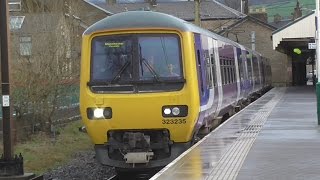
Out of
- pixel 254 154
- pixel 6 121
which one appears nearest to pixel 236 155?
pixel 254 154

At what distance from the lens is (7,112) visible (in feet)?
36.5

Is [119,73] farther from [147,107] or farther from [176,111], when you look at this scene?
[176,111]

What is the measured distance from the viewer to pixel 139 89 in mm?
11195

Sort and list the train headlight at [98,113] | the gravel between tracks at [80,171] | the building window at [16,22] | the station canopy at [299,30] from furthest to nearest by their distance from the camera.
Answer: the station canopy at [299,30]
the building window at [16,22]
the gravel between tracks at [80,171]
the train headlight at [98,113]

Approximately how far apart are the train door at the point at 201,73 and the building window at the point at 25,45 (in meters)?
7.79

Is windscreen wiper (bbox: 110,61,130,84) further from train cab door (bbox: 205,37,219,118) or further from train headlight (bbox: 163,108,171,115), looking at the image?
train cab door (bbox: 205,37,219,118)

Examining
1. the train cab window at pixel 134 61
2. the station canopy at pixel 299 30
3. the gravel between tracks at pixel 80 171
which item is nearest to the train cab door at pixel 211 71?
the train cab window at pixel 134 61

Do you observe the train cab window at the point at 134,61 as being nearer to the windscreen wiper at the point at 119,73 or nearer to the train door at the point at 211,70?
the windscreen wiper at the point at 119,73

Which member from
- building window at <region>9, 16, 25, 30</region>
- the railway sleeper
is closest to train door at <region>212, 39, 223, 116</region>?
the railway sleeper

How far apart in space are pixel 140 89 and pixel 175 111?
76 cm

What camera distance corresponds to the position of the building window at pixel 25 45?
1886 cm

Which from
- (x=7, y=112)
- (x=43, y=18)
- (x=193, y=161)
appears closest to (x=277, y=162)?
(x=193, y=161)

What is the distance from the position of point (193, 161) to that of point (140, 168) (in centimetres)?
174

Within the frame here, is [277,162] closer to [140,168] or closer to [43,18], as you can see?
[140,168]
